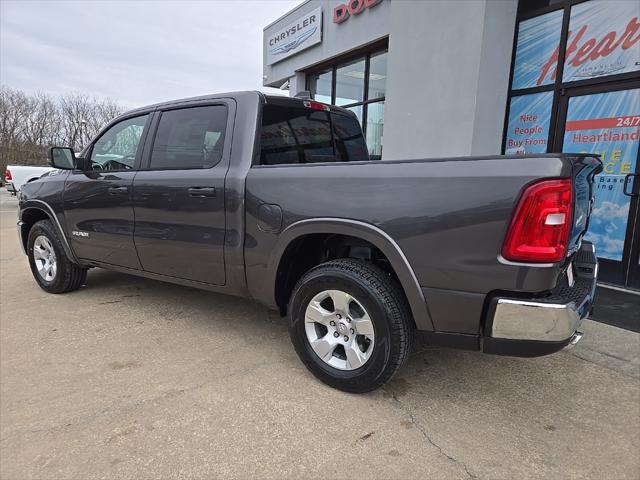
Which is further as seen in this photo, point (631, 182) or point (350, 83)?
point (350, 83)

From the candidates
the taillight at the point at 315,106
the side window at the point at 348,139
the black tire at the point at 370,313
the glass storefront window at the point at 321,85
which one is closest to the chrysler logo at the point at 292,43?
the glass storefront window at the point at 321,85

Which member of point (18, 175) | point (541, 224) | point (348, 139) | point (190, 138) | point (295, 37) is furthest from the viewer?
point (18, 175)

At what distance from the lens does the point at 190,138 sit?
3.43 m

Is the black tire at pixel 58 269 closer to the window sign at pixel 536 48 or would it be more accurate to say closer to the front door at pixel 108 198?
the front door at pixel 108 198

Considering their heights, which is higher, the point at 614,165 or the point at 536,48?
the point at 536,48

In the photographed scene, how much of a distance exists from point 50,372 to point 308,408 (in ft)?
5.79

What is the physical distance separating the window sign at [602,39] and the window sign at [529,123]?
0.43m

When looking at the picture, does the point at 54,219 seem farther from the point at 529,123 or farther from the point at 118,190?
the point at 529,123

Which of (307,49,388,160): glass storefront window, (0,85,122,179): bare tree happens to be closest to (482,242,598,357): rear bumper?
(307,49,388,160): glass storefront window

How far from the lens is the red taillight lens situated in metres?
1.93

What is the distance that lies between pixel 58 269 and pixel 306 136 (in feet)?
9.76

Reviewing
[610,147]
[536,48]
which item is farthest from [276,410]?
[536,48]

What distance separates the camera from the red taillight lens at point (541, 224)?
193cm

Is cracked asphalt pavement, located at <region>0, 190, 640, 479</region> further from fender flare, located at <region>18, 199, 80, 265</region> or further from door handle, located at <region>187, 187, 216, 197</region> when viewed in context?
door handle, located at <region>187, 187, 216, 197</region>
